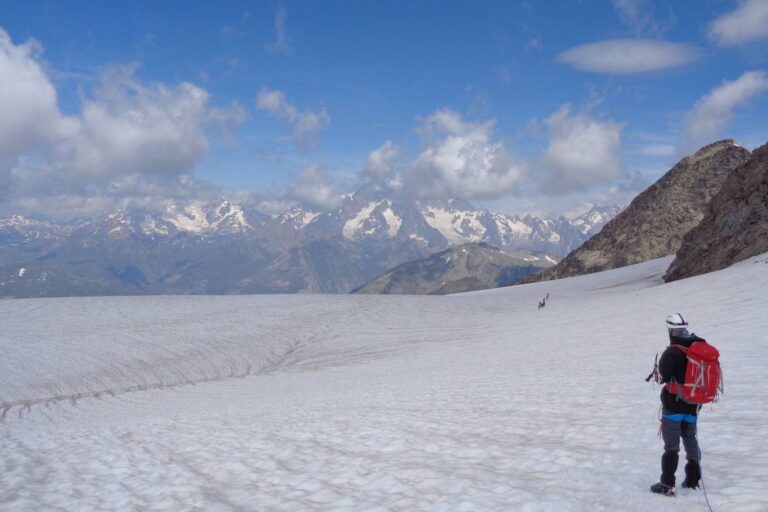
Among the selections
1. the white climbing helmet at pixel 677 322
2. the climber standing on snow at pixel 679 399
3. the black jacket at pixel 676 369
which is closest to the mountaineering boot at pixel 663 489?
the climber standing on snow at pixel 679 399

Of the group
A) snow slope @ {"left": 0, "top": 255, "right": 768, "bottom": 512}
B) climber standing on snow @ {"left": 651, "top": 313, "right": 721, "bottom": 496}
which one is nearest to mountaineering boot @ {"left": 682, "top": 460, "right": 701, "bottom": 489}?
climber standing on snow @ {"left": 651, "top": 313, "right": 721, "bottom": 496}

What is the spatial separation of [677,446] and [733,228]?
155 ft

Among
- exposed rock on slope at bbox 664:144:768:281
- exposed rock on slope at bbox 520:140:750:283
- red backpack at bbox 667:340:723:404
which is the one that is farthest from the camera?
exposed rock on slope at bbox 520:140:750:283

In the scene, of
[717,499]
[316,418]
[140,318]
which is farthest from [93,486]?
[140,318]

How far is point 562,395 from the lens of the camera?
1490cm

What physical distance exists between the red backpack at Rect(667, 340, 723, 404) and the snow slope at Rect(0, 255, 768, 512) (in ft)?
4.17

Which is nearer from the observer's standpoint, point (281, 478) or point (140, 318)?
point (281, 478)

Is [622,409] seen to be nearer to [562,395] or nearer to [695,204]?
[562,395]

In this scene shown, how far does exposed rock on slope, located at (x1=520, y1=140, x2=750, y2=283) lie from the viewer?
107438mm

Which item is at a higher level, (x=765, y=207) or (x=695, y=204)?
(x=695, y=204)

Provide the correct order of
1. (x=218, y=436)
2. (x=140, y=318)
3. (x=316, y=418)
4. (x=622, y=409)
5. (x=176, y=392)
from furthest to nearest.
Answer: (x=140, y=318) < (x=176, y=392) < (x=316, y=418) < (x=218, y=436) < (x=622, y=409)

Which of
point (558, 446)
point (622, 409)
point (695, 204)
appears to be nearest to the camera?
point (558, 446)

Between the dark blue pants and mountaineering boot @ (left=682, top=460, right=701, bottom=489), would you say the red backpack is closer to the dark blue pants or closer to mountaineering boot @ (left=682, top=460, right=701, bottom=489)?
the dark blue pants

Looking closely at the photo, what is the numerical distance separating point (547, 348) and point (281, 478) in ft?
58.9
